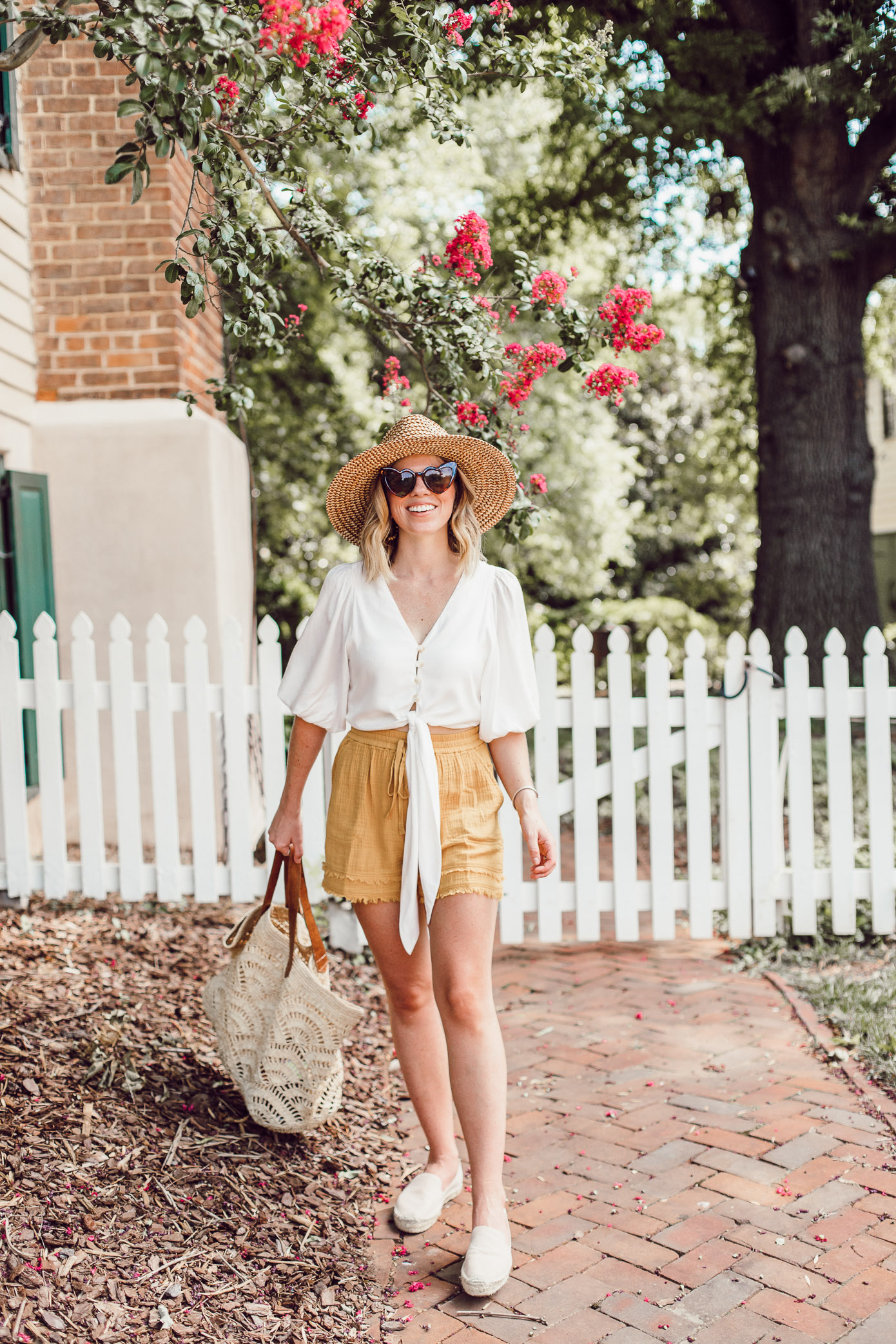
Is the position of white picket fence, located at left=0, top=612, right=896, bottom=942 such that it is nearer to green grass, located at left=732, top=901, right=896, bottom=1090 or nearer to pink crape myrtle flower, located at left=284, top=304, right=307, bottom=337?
green grass, located at left=732, top=901, right=896, bottom=1090

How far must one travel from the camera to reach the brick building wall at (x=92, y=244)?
20.8ft

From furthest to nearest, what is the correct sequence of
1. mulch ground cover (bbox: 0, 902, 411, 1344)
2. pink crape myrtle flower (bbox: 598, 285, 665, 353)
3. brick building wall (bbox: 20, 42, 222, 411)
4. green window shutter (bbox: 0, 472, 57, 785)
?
1. brick building wall (bbox: 20, 42, 222, 411)
2. green window shutter (bbox: 0, 472, 57, 785)
3. pink crape myrtle flower (bbox: 598, 285, 665, 353)
4. mulch ground cover (bbox: 0, 902, 411, 1344)

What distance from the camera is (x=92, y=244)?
6.45m

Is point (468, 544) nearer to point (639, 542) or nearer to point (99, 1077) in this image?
point (99, 1077)

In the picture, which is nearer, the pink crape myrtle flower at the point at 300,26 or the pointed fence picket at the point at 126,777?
the pink crape myrtle flower at the point at 300,26

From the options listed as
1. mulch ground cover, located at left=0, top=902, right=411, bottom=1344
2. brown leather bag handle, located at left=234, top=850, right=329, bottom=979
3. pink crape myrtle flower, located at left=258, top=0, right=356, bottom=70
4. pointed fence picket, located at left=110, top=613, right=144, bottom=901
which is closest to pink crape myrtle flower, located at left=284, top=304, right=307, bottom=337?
pink crape myrtle flower, located at left=258, top=0, right=356, bottom=70

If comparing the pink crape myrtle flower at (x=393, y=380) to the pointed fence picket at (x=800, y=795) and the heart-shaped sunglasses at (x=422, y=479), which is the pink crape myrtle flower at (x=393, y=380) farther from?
the pointed fence picket at (x=800, y=795)

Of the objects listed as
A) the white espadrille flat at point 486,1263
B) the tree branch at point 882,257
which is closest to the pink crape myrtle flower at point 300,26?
the white espadrille flat at point 486,1263

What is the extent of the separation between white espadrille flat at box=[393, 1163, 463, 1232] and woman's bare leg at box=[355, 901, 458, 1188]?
0.11 ft

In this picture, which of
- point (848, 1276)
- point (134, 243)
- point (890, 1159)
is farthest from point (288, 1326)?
point (134, 243)

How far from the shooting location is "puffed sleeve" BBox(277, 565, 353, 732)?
279cm

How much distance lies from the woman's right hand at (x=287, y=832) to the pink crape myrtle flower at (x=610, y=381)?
6.43 feet

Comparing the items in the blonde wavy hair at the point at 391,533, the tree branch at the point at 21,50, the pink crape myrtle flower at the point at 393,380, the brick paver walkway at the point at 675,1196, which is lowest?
the brick paver walkway at the point at 675,1196

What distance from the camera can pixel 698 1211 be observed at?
287cm
